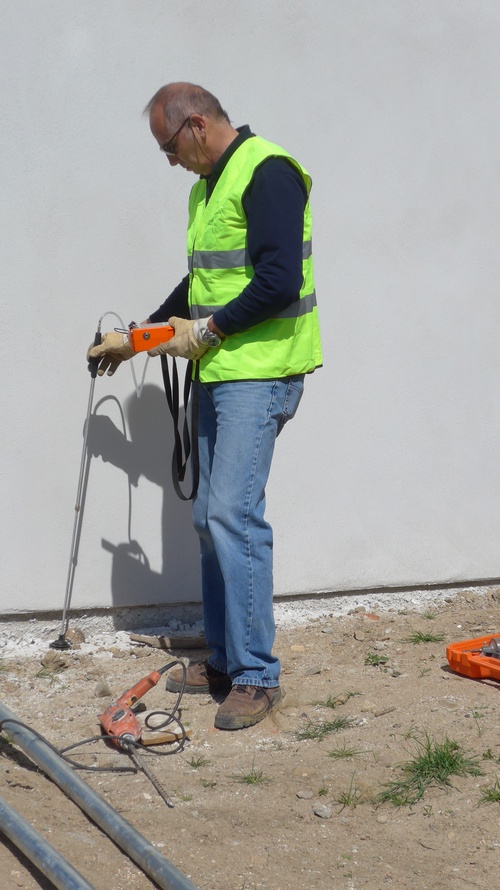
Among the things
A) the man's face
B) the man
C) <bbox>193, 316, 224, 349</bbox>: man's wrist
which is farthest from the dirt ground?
the man's face

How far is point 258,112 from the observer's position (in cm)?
409

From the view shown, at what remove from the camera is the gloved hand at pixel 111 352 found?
3678mm

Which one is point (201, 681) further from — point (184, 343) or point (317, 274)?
point (317, 274)

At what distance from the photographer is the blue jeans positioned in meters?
3.31

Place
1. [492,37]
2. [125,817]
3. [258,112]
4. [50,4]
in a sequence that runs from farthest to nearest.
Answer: [492,37] < [258,112] < [50,4] < [125,817]

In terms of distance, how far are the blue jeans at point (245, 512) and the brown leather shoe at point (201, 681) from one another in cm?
26

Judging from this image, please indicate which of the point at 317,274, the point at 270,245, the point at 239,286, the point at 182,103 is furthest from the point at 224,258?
the point at 317,274

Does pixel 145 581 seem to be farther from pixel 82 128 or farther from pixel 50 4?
pixel 50 4

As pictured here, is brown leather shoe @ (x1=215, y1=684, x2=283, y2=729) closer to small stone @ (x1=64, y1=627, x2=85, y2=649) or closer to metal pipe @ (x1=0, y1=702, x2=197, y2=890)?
metal pipe @ (x1=0, y1=702, x2=197, y2=890)

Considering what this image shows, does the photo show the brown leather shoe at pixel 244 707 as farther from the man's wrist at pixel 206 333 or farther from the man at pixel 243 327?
the man's wrist at pixel 206 333

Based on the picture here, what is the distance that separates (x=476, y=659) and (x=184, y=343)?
5.25 ft

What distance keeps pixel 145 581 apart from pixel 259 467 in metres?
1.14

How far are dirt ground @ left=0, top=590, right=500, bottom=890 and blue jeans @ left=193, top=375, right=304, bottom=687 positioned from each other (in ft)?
0.92

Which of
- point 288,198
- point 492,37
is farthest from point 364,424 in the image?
point 492,37
